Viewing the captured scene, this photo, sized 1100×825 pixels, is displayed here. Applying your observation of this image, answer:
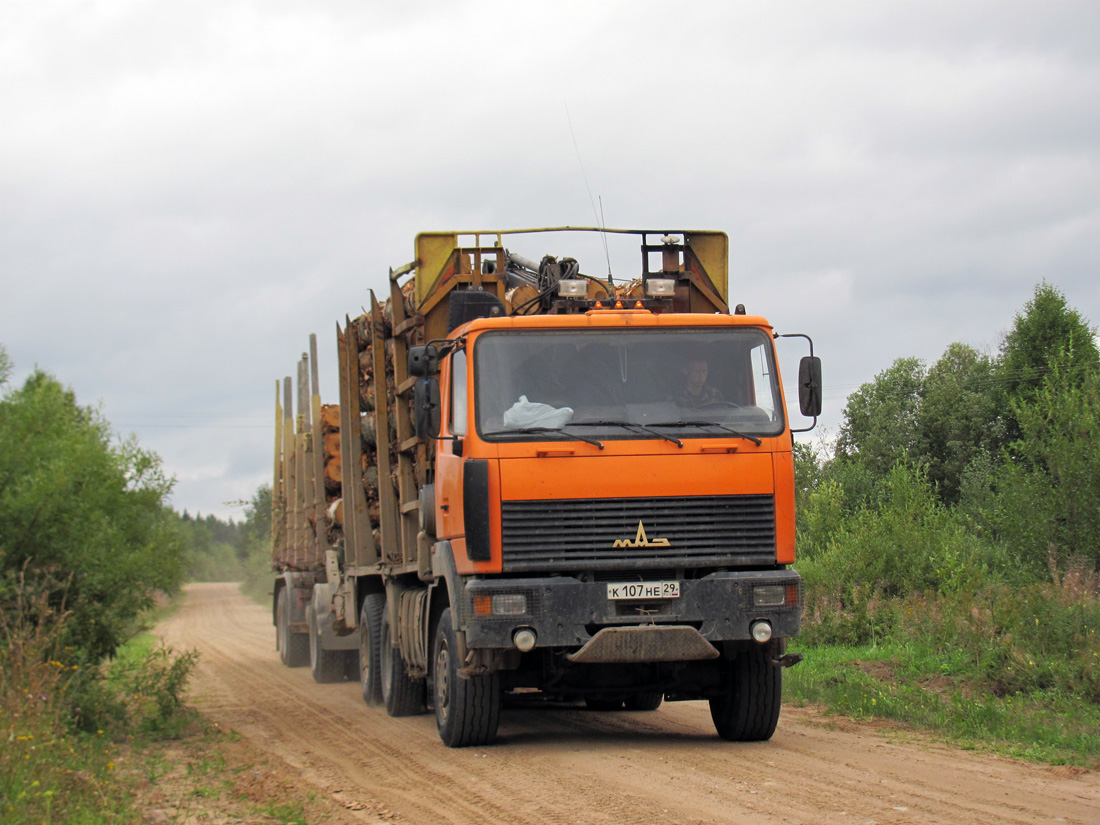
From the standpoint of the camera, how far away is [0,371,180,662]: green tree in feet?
34.8

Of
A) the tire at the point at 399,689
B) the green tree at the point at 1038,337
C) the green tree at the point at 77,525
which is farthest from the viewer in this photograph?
the green tree at the point at 1038,337

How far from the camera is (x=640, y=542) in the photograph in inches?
318

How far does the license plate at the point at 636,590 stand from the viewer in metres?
8.08

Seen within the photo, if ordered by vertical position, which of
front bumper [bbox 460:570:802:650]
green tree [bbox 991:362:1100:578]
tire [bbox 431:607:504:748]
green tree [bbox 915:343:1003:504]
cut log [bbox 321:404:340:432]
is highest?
green tree [bbox 915:343:1003:504]

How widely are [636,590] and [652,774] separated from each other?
1.23 m

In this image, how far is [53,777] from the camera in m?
6.96

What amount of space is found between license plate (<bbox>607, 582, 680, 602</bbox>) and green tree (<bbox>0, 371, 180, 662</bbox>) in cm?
483

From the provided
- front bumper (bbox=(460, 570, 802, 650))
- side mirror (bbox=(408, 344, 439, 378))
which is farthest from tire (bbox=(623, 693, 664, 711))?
side mirror (bbox=(408, 344, 439, 378))

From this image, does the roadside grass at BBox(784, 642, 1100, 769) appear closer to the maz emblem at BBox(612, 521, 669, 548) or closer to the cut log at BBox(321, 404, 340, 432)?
the maz emblem at BBox(612, 521, 669, 548)

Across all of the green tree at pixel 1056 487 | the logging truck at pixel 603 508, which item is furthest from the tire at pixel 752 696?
the green tree at pixel 1056 487

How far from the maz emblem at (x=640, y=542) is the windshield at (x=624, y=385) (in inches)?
25.6

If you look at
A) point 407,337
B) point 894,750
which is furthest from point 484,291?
point 894,750

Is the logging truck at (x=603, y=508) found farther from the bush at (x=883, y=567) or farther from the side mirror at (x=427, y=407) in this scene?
the bush at (x=883, y=567)

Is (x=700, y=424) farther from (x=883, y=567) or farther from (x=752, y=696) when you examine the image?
(x=883, y=567)
